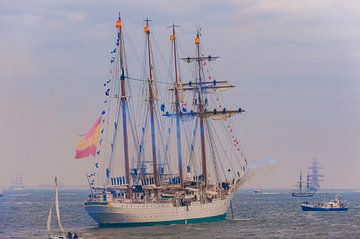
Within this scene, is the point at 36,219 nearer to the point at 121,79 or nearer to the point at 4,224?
the point at 4,224

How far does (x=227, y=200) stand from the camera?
144 meters

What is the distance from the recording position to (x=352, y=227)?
130m

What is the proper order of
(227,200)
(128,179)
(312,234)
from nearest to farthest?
(312,234)
(128,179)
(227,200)

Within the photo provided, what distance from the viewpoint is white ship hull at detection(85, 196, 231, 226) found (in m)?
119

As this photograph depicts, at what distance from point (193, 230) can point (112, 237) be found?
15.7 metres

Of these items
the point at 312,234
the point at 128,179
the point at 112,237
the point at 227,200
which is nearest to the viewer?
the point at 112,237

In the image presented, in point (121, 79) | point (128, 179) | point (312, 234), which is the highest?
point (121, 79)

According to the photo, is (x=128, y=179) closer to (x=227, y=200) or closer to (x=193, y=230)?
(x=193, y=230)

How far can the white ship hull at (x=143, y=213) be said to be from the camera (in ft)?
390

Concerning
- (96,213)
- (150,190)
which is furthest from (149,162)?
(96,213)

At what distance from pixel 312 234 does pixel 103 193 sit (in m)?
28.9

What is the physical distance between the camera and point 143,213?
121 meters

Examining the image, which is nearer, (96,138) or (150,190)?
(96,138)

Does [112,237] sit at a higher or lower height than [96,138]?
lower
